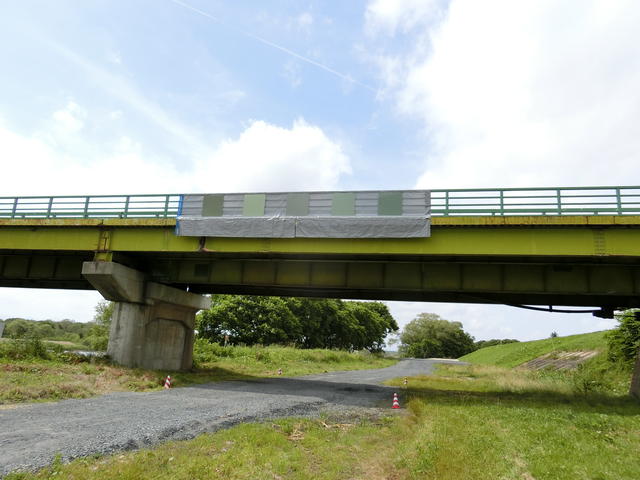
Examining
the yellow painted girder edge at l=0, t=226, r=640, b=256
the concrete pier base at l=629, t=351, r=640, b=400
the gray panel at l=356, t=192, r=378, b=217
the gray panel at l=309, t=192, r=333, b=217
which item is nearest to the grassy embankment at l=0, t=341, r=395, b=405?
the yellow painted girder edge at l=0, t=226, r=640, b=256

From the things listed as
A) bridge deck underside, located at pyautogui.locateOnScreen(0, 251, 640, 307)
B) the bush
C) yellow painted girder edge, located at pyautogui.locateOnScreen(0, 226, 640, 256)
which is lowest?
the bush

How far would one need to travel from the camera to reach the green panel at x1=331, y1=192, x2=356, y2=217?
2061cm

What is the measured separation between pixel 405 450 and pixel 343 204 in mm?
12380

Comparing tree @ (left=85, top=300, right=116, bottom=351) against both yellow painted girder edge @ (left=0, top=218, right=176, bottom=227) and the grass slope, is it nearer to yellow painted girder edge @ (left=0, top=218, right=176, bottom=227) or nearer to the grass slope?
yellow painted girder edge @ (left=0, top=218, right=176, bottom=227)

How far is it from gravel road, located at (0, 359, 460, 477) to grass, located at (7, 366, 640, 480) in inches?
34.3

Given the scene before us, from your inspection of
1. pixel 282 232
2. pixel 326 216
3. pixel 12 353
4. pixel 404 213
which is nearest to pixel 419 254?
pixel 404 213

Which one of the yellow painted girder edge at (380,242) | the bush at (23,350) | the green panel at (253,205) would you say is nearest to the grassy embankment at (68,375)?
the bush at (23,350)

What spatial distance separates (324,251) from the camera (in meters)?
20.8

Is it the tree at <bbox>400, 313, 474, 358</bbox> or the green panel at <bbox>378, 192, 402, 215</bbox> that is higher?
the green panel at <bbox>378, 192, 402, 215</bbox>

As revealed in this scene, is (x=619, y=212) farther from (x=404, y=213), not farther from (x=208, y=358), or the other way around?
(x=208, y=358)

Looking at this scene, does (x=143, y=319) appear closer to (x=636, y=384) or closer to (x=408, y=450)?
(x=408, y=450)

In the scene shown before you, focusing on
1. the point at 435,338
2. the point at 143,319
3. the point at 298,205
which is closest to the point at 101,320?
the point at 143,319

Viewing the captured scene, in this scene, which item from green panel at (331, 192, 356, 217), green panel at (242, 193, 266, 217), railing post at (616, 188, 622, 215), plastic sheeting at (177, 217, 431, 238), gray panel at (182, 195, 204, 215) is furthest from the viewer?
gray panel at (182, 195, 204, 215)

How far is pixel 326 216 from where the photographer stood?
20.7 metres
